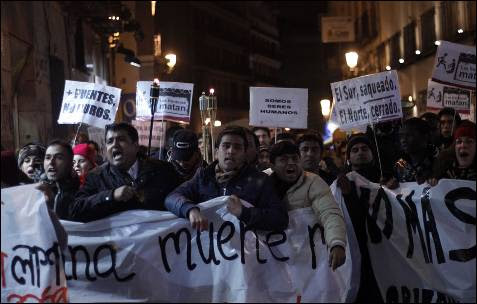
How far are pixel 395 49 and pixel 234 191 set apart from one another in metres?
31.3

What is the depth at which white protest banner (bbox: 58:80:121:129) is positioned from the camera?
347 inches

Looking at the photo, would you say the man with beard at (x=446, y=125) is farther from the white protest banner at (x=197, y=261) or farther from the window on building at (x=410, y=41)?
the window on building at (x=410, y=41)

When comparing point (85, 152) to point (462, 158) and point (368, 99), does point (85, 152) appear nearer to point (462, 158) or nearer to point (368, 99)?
point (368, 99)

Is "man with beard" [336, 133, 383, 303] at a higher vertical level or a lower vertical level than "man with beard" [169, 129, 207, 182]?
lower

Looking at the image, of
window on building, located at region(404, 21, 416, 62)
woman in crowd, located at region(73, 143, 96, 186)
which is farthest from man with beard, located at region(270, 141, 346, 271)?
window on building, located at region(404, 21, 416, 62)

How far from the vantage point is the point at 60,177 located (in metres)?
6.23

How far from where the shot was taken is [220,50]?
260 feet

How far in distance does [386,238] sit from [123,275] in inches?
83.3

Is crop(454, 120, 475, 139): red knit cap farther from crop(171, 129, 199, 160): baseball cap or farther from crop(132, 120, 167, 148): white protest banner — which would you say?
crop(132, 120, 167, 148): white protest banner

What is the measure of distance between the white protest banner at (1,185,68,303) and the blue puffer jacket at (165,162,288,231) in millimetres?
928

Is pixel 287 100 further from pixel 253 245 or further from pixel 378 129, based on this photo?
pixel 253 245

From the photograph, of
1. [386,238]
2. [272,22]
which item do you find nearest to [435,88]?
[386,238]

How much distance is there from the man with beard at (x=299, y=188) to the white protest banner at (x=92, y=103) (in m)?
3.05

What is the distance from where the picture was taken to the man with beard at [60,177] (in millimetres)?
6032
